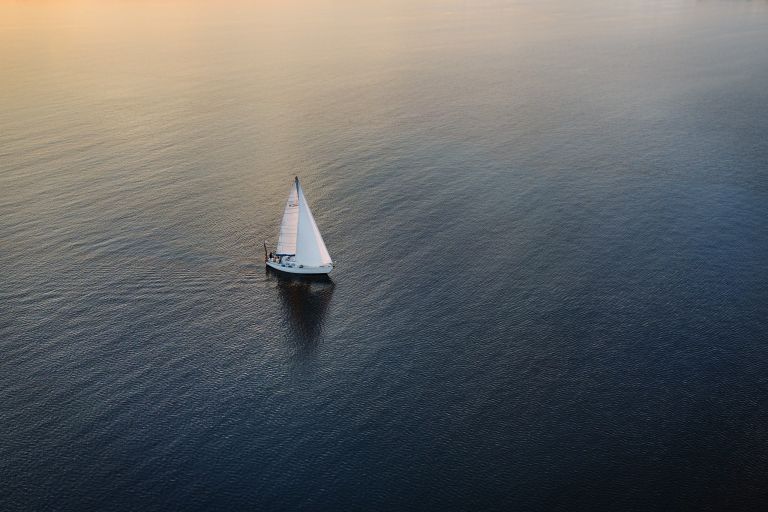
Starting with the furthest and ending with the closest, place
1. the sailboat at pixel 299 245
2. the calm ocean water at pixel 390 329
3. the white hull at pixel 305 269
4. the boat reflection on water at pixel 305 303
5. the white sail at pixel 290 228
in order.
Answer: the white sail at pixel 290 228
the sailboat at pixel 299 245
the white hull at pixel 305 269
the boat reflection on water at pixel 305 303
the calm ocean water at pixel 390 329

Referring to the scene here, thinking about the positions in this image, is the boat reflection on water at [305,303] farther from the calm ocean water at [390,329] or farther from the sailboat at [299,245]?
the sailboat at [299,245]

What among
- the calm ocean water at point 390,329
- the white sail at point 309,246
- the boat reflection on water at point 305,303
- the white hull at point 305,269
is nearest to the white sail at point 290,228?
the white sail at point 309,246

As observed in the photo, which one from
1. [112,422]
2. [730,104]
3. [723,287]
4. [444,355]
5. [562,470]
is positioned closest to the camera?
[562,470]

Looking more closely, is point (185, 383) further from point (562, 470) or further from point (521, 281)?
point (521, 281)

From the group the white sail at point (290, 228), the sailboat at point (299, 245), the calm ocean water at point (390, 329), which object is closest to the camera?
the calm ocean water at point (390, 329)

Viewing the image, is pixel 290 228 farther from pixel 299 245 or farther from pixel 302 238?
pixel 299 245

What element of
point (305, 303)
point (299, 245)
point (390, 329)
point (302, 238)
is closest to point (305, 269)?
point (299, 245)

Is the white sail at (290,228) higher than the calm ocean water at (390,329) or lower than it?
higher

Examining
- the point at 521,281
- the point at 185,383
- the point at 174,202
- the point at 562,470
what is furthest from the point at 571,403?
the point at 174,202
